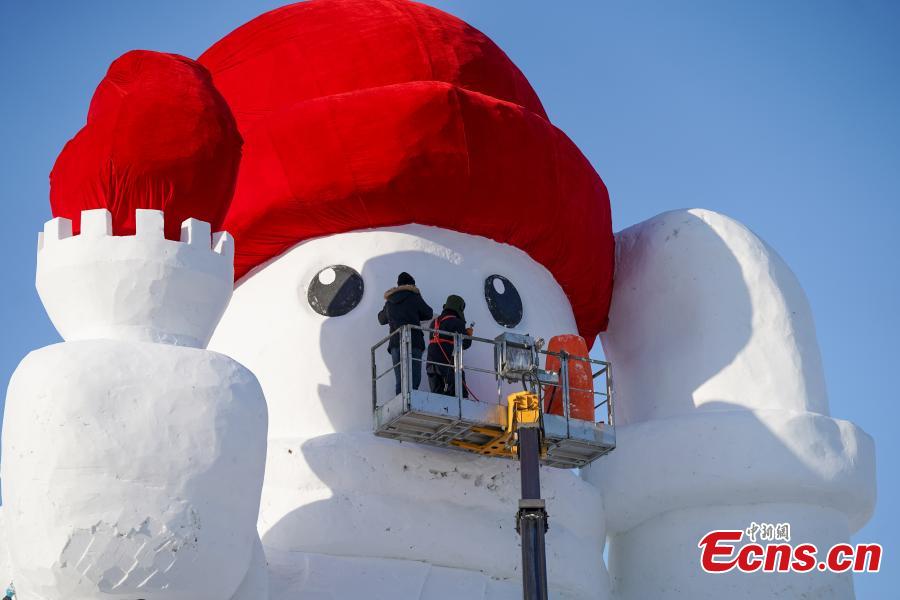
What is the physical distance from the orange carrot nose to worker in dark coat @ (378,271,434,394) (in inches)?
43.3

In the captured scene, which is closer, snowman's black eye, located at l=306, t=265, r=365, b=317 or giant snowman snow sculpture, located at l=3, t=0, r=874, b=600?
giant snowman snow sculpture, located at l=3, t=0, r=874, b=600

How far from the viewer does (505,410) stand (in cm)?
1362

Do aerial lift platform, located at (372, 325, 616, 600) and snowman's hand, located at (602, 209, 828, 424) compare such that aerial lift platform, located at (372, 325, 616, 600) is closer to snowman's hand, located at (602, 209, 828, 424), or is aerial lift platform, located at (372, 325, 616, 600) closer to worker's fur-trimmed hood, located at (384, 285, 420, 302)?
worker's fur-trimmed hood, located at (384, 285, 420, 302)

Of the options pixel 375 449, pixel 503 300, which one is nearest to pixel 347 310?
pixel 375 449

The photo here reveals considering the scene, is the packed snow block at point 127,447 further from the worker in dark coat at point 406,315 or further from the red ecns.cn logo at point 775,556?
the red ecns.cn logo at point 775,556

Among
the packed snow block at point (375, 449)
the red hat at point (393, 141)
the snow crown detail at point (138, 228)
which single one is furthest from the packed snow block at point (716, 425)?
the snow crown detail at point (138, 228)

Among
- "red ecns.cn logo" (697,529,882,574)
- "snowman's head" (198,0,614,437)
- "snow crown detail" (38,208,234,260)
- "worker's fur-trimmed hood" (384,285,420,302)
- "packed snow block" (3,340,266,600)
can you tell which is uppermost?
"snowman's head" (198,0,614,437)

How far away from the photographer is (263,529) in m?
13.8

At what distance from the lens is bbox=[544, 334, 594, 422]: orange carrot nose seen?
1416cm

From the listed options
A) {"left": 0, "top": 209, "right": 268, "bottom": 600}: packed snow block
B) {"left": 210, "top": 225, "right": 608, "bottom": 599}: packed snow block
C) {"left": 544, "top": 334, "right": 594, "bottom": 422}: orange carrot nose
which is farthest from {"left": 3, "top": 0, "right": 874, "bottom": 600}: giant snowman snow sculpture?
{"left": 0, "top": 209, "right": 268, "bottom": 600}: packed snow block

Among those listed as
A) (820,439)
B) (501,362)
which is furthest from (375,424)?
(820,439)

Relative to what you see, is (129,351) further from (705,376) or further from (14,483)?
(705,376)

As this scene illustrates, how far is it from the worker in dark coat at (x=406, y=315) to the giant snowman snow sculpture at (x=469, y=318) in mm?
484

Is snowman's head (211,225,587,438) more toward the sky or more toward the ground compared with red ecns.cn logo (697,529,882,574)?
more toward the sky
